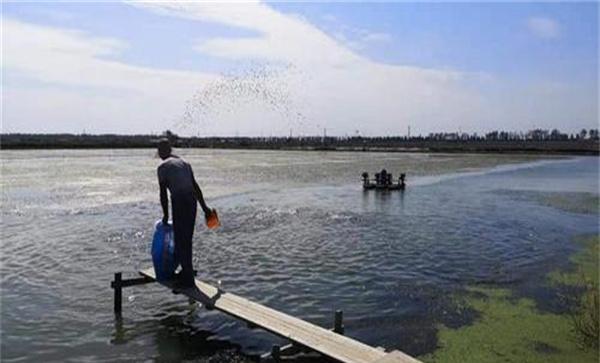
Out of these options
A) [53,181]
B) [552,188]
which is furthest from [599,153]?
[53,181]

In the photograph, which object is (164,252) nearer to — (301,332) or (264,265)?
(301,332)

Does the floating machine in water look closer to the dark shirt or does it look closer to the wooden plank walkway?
the wooden plank walkway

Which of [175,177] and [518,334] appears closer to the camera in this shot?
[175,177]

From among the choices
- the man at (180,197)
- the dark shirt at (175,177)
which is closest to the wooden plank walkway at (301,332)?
the man at (180,197)

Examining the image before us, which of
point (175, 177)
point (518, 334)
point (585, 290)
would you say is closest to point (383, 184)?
point (585, 290)

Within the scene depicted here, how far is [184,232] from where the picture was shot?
367 inches

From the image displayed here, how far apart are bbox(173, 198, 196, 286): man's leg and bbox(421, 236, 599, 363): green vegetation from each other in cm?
387

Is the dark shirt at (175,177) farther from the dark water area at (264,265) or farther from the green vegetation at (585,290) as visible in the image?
the green vegetation at (585,290)

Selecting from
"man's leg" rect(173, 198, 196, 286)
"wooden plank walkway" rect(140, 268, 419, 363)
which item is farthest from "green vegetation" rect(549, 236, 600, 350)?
"man's leg" rect(173, 198, 196, 286)

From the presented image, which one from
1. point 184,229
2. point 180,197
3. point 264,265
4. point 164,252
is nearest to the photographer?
point 180,197

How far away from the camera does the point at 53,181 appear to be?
36375 mm

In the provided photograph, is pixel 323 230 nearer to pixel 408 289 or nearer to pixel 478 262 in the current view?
pixel 478 262

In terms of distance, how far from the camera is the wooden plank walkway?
6879 mm

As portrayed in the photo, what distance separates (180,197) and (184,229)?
→ 1.80 ft
